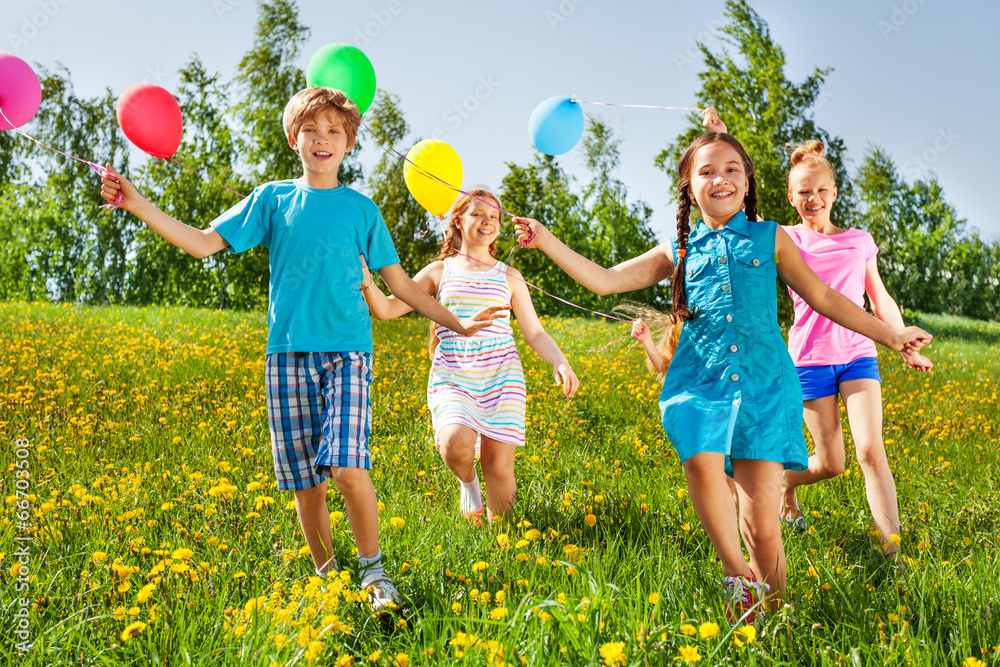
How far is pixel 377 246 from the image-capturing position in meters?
2.74

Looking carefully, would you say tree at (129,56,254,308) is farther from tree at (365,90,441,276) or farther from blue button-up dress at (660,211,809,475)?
blue button-up dress at (660,211,809,475)

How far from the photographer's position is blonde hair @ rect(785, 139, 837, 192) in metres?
3.59

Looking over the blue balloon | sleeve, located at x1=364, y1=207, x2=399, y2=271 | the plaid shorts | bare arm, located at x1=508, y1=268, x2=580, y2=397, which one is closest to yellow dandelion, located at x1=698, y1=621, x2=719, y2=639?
the plaid shorts

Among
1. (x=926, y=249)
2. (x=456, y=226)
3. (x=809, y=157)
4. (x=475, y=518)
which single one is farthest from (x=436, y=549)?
(x=926, y=249)

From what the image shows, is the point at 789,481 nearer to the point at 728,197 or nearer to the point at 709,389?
the point at 709,389

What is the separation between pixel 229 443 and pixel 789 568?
3.00m

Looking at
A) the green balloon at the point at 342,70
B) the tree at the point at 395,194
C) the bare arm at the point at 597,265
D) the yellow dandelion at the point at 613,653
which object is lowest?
the yellow dandelion at the point at 613,653

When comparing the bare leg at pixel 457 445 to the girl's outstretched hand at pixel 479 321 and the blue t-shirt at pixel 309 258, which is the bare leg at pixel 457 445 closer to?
the girl's outstretched hand at pixel 479 321

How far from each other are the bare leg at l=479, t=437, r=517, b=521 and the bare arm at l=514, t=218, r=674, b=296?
103 cm

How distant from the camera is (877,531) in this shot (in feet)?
10.8

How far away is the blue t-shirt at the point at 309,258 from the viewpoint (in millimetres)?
2521

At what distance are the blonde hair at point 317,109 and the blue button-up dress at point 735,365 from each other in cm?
139

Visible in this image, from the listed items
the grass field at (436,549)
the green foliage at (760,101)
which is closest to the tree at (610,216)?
the green foliage at (760,101)

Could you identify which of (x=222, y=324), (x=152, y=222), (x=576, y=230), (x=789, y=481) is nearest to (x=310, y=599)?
(x=152, y=222)
